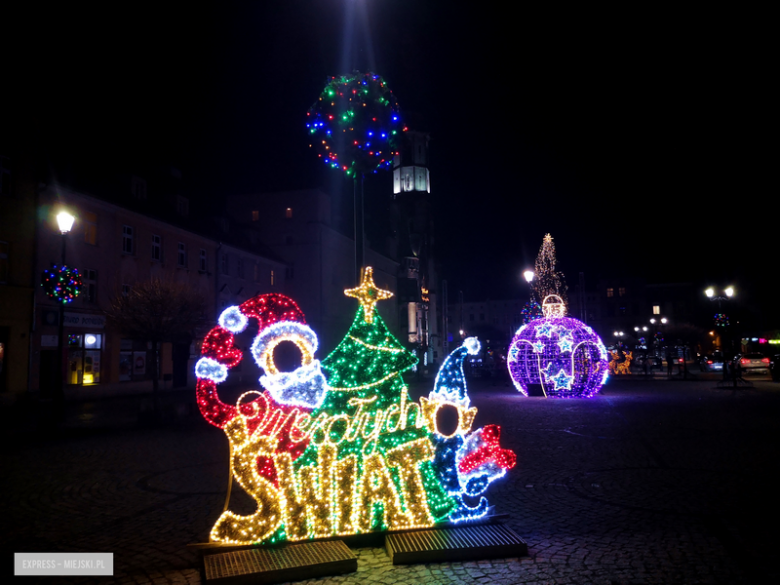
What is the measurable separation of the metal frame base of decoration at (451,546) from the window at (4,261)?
75.6ft

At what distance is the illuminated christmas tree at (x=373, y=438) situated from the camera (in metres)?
5.96

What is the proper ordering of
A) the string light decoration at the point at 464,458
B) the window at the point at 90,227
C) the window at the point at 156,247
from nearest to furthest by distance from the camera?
1. the string light decoration at the point at 464,458
2. the window at the point at 90,227
3. the window at the point at 156,247

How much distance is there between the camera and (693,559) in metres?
5.36

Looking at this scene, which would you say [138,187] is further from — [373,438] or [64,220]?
[373,438]

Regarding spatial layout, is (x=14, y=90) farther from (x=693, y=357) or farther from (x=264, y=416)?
(x=693, y=357)

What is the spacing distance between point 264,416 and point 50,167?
948 inches

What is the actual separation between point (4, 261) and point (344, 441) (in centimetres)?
2263

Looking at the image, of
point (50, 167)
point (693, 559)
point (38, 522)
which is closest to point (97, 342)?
point (50, 167)

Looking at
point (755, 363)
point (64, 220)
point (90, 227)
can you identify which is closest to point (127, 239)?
point (90, 227)

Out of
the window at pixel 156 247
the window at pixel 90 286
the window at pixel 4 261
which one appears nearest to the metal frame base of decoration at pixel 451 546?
the window at pixel 4 261

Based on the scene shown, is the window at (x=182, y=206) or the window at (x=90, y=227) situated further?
the window at (x=182, y=206)

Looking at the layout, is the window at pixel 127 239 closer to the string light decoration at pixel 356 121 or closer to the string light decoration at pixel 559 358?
the string light decoration at pixel 559 358

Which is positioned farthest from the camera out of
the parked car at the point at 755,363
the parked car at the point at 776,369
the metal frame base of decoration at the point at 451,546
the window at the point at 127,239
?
the parked car at the point at 755,363

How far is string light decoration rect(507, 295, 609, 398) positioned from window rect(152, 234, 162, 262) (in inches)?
745
